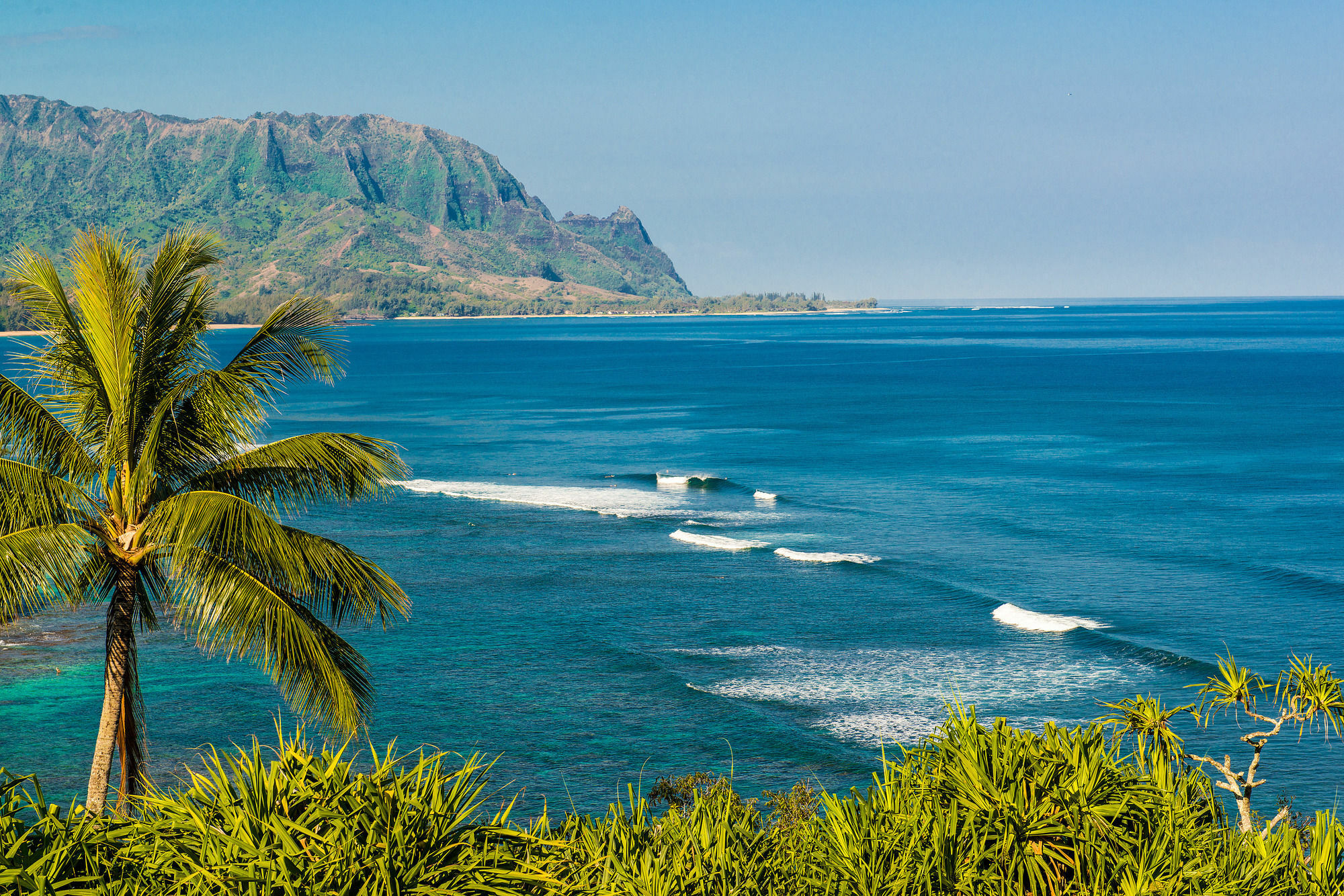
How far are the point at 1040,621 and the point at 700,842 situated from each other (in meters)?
30.3

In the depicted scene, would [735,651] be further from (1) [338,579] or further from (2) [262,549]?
(2) [262,549]

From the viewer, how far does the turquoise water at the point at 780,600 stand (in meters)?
29.7

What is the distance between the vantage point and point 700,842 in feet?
36.7

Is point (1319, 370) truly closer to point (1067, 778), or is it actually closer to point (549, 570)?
point (549, 570)

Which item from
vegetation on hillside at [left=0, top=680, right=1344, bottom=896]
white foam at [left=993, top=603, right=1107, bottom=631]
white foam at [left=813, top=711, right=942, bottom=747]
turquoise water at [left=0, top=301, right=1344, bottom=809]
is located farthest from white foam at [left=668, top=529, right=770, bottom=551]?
vegetation on hillside at [left=0, top=680, right=1344, bottom=896]

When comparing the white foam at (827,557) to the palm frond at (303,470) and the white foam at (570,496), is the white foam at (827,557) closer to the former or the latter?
the white foam at (570,496)

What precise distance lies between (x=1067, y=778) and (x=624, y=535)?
1668 inches

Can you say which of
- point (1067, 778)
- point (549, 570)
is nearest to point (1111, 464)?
point (549, 570)

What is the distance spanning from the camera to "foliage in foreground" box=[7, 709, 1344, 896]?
9.36 metres

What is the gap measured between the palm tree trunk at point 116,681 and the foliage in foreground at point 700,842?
3.45m

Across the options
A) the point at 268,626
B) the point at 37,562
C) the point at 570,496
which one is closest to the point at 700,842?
the point at 268,626

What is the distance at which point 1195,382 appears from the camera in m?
138

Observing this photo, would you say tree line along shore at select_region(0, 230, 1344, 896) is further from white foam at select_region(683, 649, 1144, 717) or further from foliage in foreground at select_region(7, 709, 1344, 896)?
white foam at select_region(683, 649, 1144, 717)

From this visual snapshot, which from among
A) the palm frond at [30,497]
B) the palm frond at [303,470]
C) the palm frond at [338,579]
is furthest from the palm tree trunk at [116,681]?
the palm frond at [303,470]
